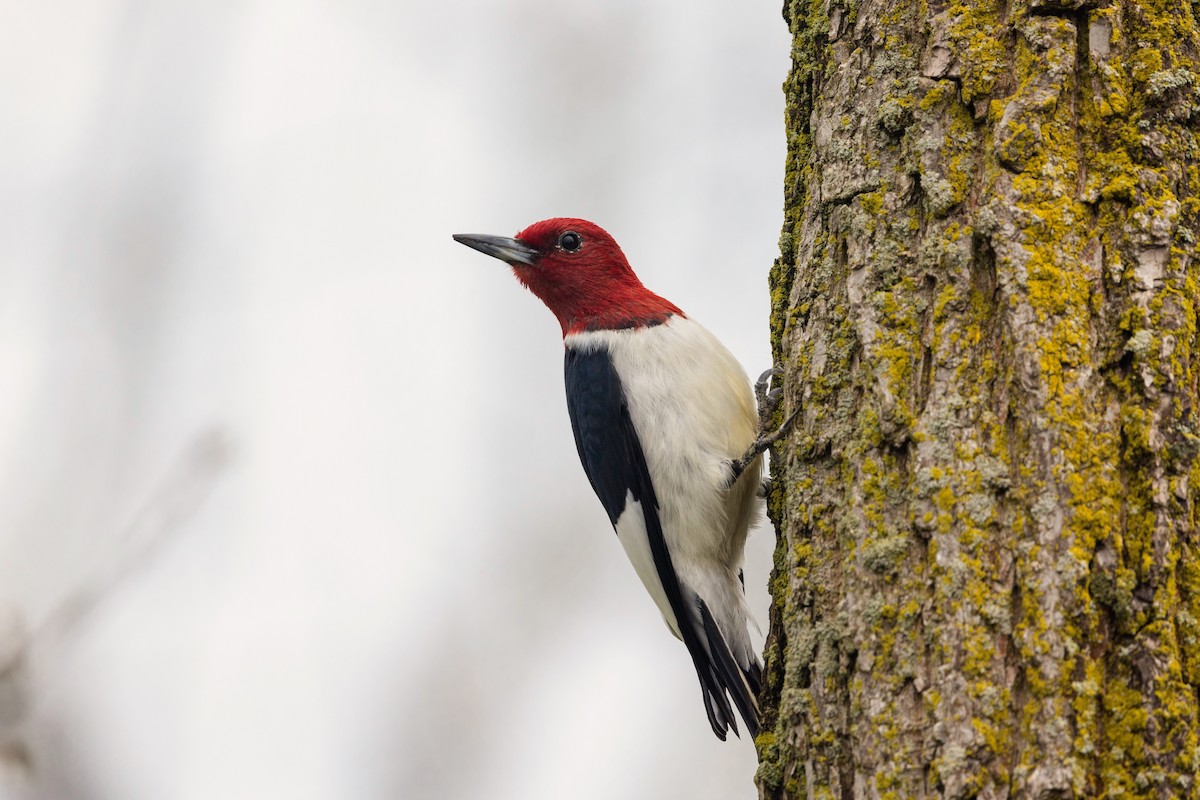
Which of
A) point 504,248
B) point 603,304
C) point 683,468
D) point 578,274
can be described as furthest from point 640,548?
point 504,248

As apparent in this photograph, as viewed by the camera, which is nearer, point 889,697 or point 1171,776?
point 1171,776

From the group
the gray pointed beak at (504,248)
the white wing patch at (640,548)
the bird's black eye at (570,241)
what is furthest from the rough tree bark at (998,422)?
the gray pointed beak at (504,248)

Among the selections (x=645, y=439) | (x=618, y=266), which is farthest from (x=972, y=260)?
(x=618, y=266)

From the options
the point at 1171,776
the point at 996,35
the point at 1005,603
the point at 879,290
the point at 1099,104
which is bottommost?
the point at 1171,776

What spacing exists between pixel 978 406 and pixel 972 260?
265 mm

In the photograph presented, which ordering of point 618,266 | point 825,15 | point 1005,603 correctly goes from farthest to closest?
point 618,266 < point 825,15 < point 1005,603

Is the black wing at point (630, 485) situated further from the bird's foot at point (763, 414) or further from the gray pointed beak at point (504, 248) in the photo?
the gray pointed beak at point (504, 248)

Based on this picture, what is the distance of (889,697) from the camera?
5.21 feet

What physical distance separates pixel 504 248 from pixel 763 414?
155 cm

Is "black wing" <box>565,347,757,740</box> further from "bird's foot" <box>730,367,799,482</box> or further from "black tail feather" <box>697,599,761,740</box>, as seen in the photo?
"bird's foot" <box>730,367,799,482</box>

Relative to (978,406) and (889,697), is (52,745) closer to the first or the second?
(889,697)

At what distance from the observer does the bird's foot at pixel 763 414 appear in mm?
2576

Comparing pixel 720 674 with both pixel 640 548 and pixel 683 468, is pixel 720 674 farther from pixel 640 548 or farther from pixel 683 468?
pixel 683 468

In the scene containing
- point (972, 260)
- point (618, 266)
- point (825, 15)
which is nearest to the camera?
point (972, 260)
